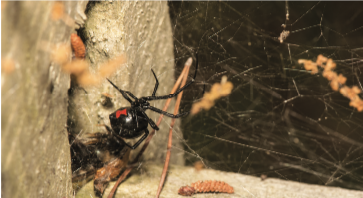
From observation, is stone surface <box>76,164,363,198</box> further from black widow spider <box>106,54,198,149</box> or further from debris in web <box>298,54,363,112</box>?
debris in web <box>298,54,363,112</box>

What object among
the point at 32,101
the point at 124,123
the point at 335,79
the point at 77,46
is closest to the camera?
the point at 32,101

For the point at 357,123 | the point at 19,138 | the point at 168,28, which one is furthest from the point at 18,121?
the point at 357,123

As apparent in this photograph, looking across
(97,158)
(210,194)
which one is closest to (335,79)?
(210,194)

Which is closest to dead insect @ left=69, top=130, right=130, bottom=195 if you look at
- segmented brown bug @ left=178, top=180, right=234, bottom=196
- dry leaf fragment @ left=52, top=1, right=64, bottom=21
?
segmented brown bug @ left=178, top=180, right=234, bottom=196

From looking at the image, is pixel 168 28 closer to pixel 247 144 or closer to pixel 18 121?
pixel 247 144

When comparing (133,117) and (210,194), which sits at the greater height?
(133,117)

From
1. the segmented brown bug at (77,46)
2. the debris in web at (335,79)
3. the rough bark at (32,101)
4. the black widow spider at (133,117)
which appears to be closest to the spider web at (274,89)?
the debris in web at (335,79)

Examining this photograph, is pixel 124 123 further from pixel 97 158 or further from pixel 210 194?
pixel 210 194
